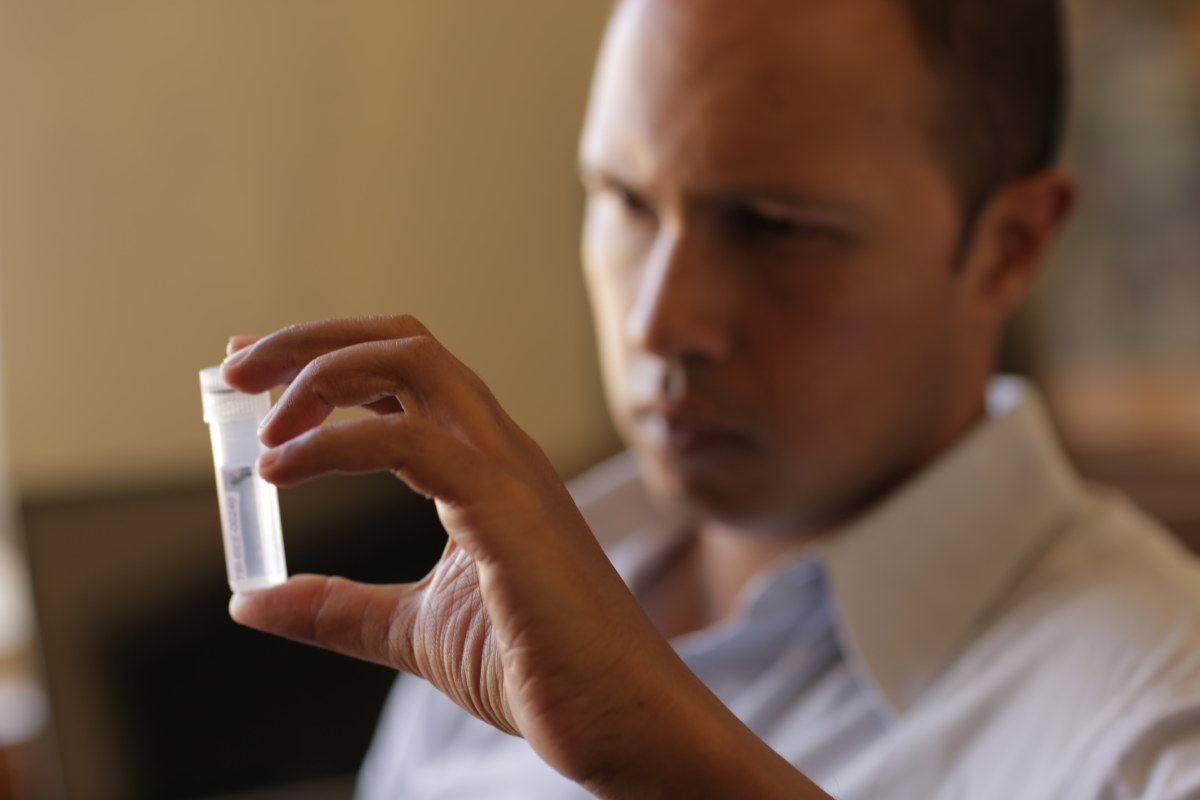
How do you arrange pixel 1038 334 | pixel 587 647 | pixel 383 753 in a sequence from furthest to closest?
pixel 1038 334, pixel 383 753, pixel 587 647

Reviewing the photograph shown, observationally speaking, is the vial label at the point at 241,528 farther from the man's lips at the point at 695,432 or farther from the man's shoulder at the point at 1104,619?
the man's shoulder at the point at 1104,619

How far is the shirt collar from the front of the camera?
0.82 meters

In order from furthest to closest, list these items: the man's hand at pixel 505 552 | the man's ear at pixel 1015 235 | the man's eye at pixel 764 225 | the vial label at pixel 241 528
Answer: the man's ear at pixel 1015 235
the man's eye at pixel 764 225
the vial label at pixel 241 528
the man's hand at pixel 505 552

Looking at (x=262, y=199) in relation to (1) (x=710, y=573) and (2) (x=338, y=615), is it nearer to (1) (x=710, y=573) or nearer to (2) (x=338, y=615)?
(1) (x=710, y=573)

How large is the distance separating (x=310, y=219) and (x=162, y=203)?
23cm

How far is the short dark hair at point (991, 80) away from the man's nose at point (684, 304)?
0.69 ft

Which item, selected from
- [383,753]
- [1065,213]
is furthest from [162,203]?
[1065,213]

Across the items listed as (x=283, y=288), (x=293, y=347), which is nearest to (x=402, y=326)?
(x=293, y=347)

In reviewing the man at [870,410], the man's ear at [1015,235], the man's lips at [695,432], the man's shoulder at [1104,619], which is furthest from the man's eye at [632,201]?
the man's shoulder at [1104,619]

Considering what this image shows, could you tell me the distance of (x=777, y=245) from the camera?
2.67 feet

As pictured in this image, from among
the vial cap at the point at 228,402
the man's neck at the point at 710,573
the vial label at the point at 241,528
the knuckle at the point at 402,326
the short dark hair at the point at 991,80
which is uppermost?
the short dark hair at the point at 991,80

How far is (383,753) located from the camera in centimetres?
119

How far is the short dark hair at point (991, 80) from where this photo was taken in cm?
85

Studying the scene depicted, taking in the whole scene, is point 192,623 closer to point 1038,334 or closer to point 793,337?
point 793,337
